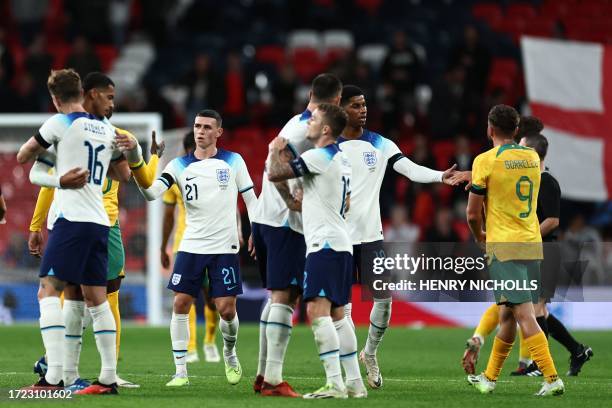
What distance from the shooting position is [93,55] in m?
22.6

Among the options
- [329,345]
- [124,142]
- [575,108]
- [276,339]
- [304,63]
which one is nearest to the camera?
[329,345]

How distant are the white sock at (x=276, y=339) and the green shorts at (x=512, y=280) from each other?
5.53ft

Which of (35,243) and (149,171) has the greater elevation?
(149,171)

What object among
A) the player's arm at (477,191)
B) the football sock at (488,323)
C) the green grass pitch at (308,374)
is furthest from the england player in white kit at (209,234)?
the football sock at (488,323)

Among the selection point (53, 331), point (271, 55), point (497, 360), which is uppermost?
point (271, 55)

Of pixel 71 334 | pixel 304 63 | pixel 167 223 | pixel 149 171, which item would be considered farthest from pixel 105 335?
pixel 304 63

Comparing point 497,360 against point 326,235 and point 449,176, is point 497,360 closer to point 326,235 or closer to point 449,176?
point 449,176

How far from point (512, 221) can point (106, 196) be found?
3.59m

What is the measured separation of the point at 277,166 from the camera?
8.91 metres

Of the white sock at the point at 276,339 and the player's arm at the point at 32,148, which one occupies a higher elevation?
the player's arm at the point at 32,148

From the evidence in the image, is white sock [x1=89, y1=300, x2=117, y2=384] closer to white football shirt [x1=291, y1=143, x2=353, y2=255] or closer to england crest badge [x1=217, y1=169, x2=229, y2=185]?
white football shirt [x1=291, y1=143, x2=353, y2=255]

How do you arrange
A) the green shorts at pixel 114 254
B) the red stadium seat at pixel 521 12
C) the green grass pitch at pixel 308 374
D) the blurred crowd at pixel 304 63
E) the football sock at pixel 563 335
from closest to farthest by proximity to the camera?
the green grass pitch at pixel 308 374 → the green shorts at pixel 114 254 → the football sock at pixel 563 335 → the blurred crowd at pixel 304 63 → the red stadium seat at pixel 521 12

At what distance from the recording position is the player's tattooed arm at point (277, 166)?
8891 millimetres

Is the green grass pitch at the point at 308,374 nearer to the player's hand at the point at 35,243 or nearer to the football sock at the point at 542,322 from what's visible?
the football sock at the point at 542,322
